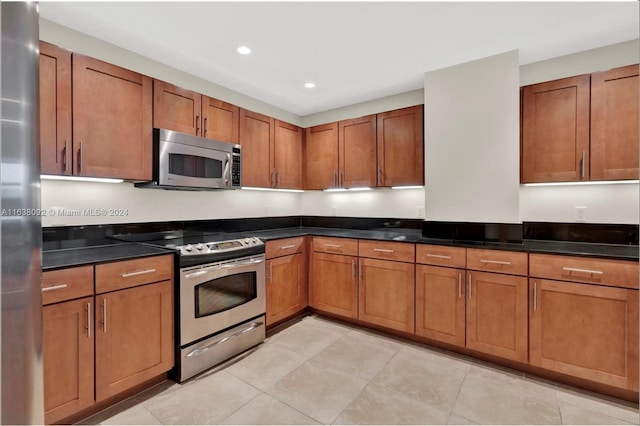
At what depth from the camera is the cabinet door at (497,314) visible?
2.19 metres

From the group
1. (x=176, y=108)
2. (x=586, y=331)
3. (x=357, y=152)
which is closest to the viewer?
(x=586, y=331)

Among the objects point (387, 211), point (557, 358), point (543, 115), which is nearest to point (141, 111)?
point (387, 211)

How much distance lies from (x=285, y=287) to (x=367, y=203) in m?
1.42

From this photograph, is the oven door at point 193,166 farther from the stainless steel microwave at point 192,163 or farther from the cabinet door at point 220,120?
the cabinet door at point 220,120

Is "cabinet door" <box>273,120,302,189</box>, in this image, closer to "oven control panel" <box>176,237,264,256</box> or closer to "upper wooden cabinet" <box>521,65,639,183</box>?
"oven control panel" <box>176,237,264,256</box>

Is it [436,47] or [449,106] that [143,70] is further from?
[449,106]

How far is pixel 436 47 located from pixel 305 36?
1.03m

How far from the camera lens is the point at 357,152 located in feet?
11.2

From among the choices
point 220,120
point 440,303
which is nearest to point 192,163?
point 220,120

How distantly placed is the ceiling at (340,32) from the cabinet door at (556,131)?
31 cm

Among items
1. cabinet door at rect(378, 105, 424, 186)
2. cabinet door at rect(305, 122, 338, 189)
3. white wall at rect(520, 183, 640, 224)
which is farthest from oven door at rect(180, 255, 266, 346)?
white wall at rect(520, 183, 640, 224)

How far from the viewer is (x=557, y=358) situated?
207 cm

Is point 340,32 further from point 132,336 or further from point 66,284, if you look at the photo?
point 132,336

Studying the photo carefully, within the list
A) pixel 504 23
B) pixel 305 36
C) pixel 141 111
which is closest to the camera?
pixel 504 23
